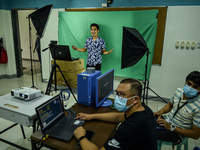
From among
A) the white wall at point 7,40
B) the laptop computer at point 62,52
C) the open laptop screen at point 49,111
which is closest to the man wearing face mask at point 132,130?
the open laptop screen at point 49,111

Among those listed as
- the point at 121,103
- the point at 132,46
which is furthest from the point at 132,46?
the point at 121,103

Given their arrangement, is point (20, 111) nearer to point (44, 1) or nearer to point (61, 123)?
point (61, 123)

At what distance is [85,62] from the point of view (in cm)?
421

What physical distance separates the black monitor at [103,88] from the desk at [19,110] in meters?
0.62

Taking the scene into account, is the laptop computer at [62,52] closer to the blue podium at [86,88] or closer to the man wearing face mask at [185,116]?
the blue podium at [86,88]

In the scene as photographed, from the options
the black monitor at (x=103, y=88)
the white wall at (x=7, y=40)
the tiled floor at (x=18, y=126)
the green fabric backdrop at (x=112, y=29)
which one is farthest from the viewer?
the white wall at (x=7, y=40)

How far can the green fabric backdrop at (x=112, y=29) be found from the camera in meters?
3.45

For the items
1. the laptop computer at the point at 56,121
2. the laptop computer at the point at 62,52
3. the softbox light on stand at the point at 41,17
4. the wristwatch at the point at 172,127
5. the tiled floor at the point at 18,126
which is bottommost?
the tiled floor at the point at 18,126

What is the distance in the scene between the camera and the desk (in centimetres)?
143

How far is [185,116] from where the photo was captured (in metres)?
1.57

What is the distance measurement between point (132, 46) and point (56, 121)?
1.73 meters

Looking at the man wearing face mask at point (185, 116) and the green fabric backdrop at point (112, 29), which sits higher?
the green fabric backdrop at point (112, 29)

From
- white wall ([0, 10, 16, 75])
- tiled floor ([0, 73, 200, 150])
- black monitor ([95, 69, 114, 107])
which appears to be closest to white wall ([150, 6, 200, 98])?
tiled floor ([0, 73, 200, 150])

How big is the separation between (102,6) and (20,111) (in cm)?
309
